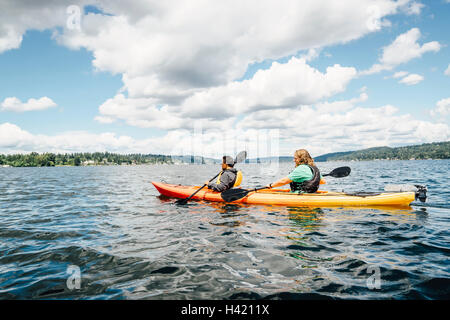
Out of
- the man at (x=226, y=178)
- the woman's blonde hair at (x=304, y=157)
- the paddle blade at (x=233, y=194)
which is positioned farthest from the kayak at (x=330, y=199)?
the woman's blonde hair at (x=304, y=157)

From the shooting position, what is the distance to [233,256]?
4883 millimetres

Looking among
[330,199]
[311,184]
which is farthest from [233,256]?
[311,184]

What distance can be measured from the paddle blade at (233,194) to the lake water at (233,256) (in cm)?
173

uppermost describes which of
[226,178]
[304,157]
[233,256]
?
[304,157]

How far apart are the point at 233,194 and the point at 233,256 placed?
17.7 ft

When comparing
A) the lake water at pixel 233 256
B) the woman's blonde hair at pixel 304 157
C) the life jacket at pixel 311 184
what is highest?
the woman's blonde hair at pixel 304 157

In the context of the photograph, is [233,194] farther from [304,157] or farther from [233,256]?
[233,256]

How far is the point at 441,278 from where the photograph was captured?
3779 millimetres

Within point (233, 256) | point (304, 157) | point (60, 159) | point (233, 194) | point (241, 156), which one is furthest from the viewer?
point (60, 159)

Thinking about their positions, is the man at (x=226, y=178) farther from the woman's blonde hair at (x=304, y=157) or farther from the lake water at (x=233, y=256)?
the woman's blonde hair at (x=304, y=157)

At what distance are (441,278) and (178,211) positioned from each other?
7.59m

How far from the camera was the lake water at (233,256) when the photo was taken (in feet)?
11.9

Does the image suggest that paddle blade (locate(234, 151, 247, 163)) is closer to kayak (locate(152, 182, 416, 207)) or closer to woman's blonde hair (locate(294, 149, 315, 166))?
kayak (locate(152, 182, 416, 207))
